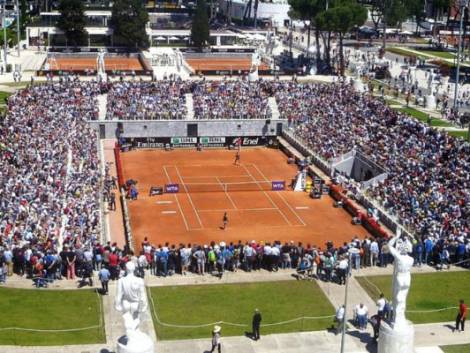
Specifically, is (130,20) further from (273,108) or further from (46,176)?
(46,176)

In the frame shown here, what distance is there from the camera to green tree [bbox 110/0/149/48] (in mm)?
102000

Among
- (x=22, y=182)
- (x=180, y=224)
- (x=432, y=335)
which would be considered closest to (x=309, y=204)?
(x=180, y=224)

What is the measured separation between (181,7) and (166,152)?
81.9 m

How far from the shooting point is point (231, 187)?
2092 inches

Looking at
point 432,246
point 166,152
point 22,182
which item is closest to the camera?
point 432,246

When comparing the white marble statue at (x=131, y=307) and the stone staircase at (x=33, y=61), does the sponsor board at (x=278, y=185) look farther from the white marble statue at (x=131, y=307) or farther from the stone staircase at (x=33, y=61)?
the stone staircase at (x=33, y=61)

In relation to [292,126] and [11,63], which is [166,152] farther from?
[11,63]

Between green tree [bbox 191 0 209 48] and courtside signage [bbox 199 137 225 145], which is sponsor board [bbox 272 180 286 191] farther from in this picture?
green tree [bbox 191 0 209 48]

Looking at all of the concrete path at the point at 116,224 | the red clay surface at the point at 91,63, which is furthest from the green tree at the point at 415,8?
the concrete path at the point at 116,224

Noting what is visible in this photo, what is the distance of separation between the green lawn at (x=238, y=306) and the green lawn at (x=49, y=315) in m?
2.53

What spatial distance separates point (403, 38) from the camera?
129750 mm

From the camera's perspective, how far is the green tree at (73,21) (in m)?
101

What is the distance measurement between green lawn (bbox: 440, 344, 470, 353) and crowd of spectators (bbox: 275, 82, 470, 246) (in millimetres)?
9220

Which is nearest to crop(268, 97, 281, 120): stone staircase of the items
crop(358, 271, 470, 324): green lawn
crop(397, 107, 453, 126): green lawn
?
crop(397, 107, 453, 126): green lawn
